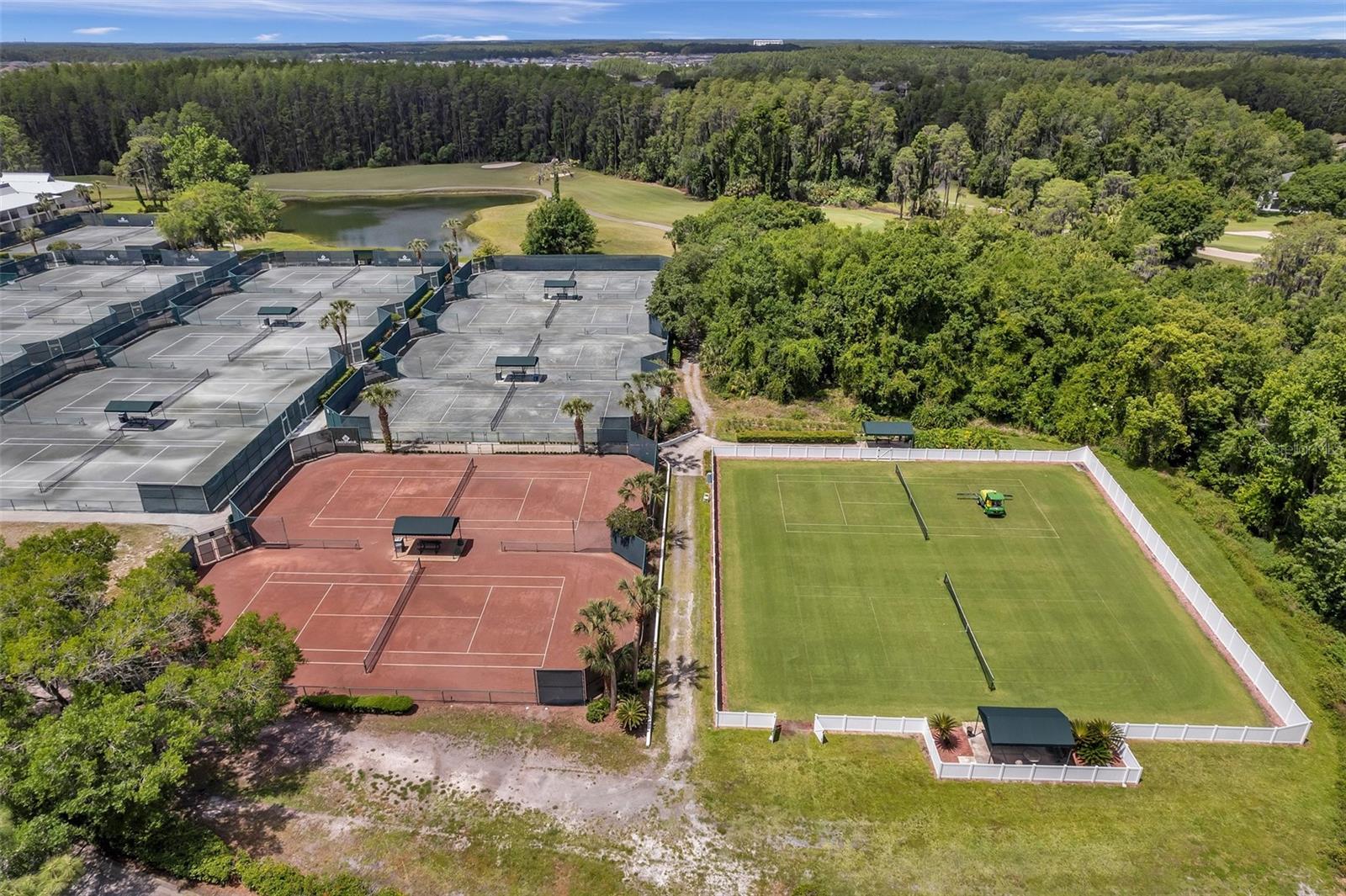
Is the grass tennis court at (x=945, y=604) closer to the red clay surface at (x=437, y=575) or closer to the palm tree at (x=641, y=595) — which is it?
the palm tree at (x=641, y=595)

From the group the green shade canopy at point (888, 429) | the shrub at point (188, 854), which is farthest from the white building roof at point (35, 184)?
the green shade canopy at point (888, 429)

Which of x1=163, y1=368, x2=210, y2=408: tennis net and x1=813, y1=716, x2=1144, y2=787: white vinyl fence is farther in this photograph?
x1=163, y1=368, x2=210, y2=408: tennis net

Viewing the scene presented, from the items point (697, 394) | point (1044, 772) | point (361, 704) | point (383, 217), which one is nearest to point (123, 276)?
point (383, 217)

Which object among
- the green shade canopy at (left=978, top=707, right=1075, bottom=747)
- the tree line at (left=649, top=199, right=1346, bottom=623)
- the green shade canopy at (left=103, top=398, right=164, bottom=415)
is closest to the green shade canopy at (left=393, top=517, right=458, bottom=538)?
the green shade canopy at (left=103, top=398, right=164, bottom=415)

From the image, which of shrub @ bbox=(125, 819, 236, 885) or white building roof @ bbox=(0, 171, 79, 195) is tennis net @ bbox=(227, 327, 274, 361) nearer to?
shrub @ bbox=(125, 819, 236, 885)

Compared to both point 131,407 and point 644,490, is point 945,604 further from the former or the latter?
point 131,407
